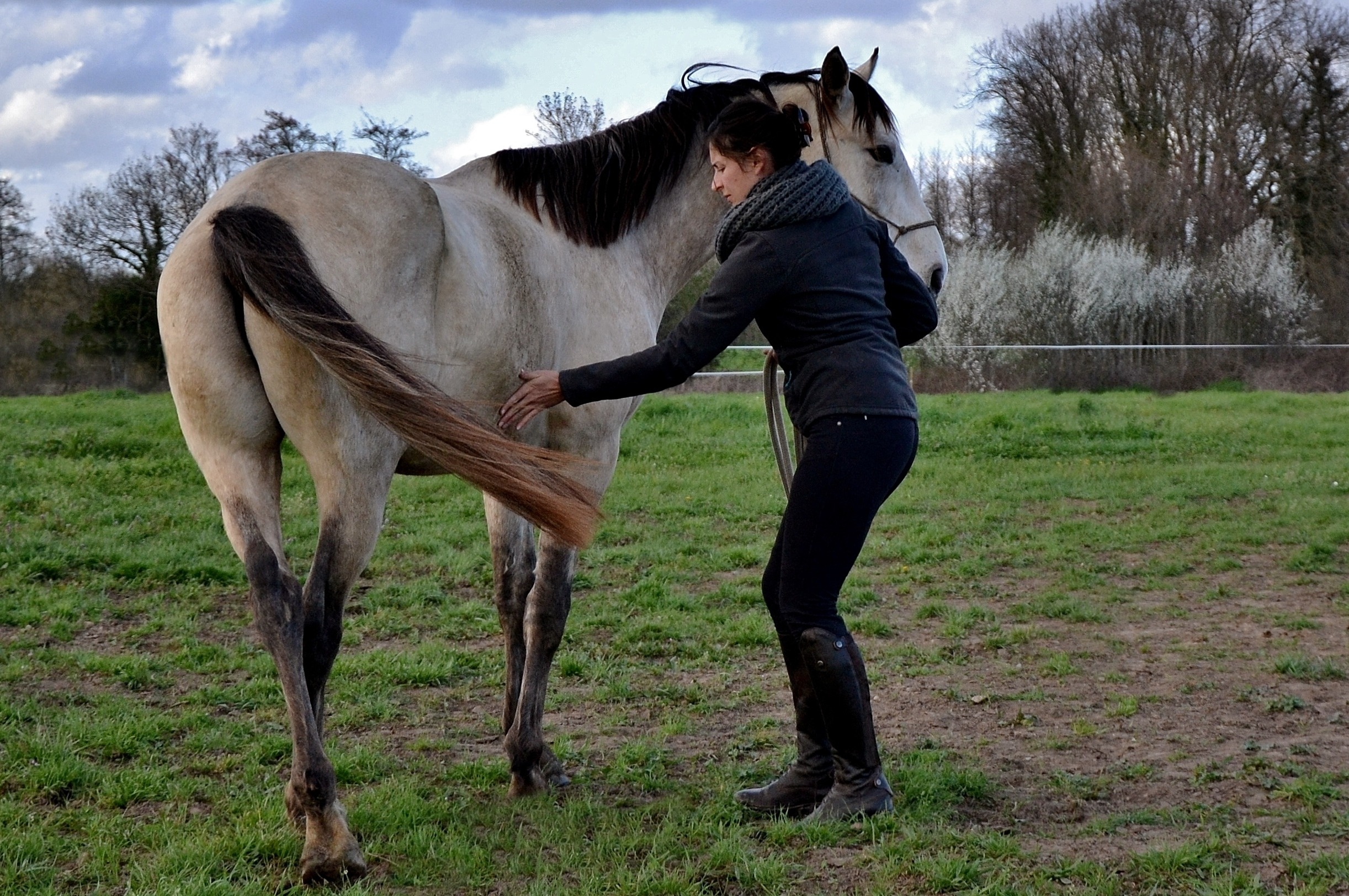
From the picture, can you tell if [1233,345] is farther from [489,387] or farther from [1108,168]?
[489,387]

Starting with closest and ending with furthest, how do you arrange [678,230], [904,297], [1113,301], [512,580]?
[904,297], [512,580], [678,230], [1113,301]

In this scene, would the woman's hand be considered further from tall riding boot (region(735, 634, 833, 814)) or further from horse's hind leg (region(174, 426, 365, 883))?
tall riding boot (region(735, 634, 833, 814))

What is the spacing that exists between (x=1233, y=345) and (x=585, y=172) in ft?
61.4

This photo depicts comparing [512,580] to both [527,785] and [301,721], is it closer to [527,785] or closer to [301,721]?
[527,785]

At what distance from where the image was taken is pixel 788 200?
3043 millimetres

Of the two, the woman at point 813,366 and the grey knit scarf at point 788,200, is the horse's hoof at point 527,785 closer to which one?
the woman at point 813,366

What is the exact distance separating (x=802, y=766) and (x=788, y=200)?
171 centimetres

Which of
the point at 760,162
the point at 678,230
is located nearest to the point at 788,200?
the point at 760,162

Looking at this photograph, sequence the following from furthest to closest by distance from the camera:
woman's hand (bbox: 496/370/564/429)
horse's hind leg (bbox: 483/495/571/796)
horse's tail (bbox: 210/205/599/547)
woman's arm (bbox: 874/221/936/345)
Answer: horse's hind leg (bbox: 483/495/571/796), woman's arm (bbox: 874/221/936/345), woman's hand (bbox: 496/370/564/429), horse's tail (bbox: 210/205/599/547)

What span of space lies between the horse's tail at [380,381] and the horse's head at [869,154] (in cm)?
200

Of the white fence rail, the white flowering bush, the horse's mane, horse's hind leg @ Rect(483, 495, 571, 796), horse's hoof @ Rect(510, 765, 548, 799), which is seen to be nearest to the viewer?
horse's hoof @ Rect(510, 765, 548, 799)

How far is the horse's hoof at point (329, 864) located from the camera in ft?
9.15

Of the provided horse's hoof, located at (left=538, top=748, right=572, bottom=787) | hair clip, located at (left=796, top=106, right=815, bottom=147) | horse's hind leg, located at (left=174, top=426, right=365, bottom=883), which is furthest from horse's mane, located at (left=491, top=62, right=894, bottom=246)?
horse's hoof, located at (left=538, top=748, right=572, bottom=787)

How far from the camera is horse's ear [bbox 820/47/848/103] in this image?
403cm
